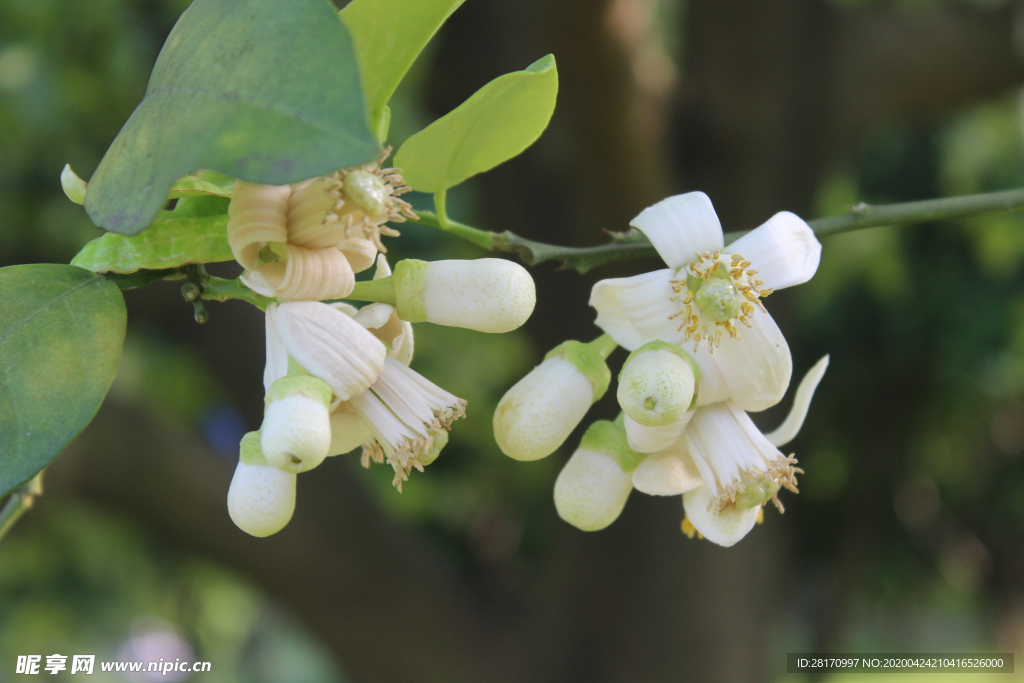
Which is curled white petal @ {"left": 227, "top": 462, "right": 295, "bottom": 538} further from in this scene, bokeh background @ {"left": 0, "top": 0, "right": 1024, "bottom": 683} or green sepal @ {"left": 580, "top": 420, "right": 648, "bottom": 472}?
bokeh background @ {"left": 0, "top": 0, "right": 1024, "bottom": 683}

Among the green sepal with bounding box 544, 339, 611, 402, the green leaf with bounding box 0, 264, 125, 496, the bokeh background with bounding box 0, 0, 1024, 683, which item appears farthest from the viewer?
the bokeh background with bounding box 0, 0, 1024, 683

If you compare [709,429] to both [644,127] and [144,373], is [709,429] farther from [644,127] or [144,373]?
[144,373]

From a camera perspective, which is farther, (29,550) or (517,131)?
(29,550)

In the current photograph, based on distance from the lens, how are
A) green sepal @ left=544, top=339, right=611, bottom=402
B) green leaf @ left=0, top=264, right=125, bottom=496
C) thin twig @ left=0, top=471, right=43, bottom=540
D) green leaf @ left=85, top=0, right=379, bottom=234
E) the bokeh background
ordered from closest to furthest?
green leaf @ left=85, top=0, right=379, bottom=234, green leaf @ left=0, top=264, right=125, bottom=496, green sepal @ left=544, top=339, right=611, bottom=402, thin twig @ left=0, top=471, right=43, bottom=540, the bokeh background

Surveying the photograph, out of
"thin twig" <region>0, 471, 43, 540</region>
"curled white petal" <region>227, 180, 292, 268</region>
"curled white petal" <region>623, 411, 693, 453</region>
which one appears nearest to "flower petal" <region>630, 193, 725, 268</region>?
"curled white petal" <region>623, 411, 693, 453</region>

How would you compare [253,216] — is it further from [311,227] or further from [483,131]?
[483,131]

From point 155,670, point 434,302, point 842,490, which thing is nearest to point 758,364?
point 434,302

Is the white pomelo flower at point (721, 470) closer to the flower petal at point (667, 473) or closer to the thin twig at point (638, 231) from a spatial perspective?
the flower petal at point (667, 473)
